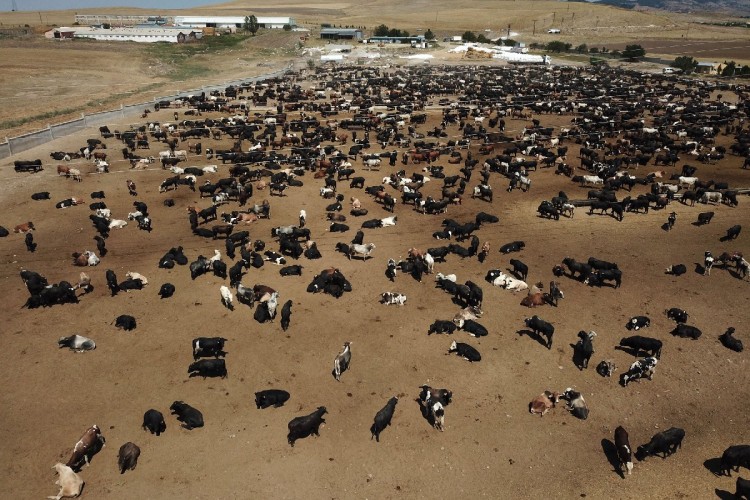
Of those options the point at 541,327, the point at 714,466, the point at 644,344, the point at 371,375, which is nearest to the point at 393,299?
the point at 371,375

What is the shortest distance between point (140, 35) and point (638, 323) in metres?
146

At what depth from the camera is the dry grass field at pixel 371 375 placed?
37.3ft

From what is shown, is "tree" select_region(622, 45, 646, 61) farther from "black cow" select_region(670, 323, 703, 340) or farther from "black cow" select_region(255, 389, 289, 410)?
"black cow" select_region(255, 389, 289, 410)

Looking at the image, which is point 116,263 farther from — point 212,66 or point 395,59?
point 395,59

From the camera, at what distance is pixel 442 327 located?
16.5 meters

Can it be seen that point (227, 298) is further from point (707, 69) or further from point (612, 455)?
point (707, 69)

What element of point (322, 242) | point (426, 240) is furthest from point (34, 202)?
point (426, 240)

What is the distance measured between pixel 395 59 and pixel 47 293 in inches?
4260

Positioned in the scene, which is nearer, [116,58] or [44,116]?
[44,116]

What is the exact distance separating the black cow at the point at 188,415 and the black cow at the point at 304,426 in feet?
8.39

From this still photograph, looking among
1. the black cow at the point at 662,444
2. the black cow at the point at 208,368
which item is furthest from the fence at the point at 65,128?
the black cow at the point at 662,444

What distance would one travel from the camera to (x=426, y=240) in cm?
2356

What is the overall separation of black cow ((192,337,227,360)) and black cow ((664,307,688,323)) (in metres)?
16.8

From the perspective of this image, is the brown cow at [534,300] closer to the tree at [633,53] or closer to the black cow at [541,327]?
the black cow at [541,327]
